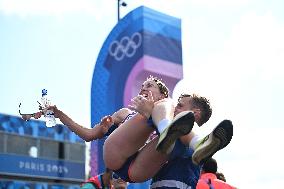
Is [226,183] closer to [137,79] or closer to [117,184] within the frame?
[117,184]

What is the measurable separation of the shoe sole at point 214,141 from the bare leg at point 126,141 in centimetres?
57

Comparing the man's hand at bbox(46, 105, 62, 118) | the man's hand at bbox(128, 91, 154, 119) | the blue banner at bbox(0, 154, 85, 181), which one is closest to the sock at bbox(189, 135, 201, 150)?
the man's hand at bbox(128, 91, 154, 119)

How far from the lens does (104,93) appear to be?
1518 cm

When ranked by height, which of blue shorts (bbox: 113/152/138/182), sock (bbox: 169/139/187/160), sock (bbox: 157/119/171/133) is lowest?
blue shorts (bbox: 113/152/138/182)

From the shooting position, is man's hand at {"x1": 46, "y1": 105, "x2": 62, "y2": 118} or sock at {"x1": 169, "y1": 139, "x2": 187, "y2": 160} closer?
sock at {"x1": 169, "y1": 139, "x2": 187, "y2": 160}

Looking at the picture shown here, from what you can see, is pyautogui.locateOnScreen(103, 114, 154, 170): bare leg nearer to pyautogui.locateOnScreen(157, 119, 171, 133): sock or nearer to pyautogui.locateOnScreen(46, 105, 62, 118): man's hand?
pyautogui.locateOnScreen(157, 119, 171, 133): sock

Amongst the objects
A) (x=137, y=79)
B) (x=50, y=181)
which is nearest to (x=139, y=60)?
(x=137, y=79)

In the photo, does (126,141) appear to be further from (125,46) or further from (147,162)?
(125,46)

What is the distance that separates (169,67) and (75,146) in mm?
16148

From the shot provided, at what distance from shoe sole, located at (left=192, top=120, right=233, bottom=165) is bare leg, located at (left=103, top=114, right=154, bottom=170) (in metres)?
0.57

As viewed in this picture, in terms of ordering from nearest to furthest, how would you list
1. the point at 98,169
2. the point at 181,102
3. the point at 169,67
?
the point at 181,102 < the point at 98,169 < the point at 169,67

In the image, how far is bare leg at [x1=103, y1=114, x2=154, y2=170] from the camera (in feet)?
13.0

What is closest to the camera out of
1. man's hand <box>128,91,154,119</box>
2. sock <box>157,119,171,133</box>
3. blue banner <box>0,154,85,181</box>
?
sock <box>157,119,171,133</box>

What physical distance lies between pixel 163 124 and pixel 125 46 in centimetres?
1270
